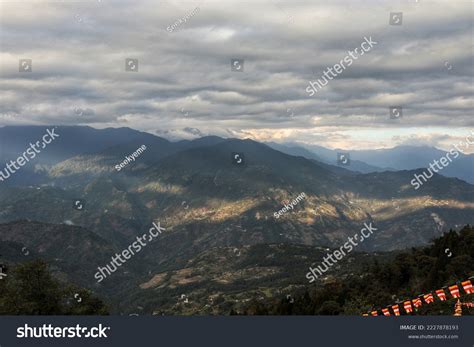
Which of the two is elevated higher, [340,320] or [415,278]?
[340,320]

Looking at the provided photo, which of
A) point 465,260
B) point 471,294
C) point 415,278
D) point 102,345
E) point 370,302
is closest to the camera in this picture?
point 102,345

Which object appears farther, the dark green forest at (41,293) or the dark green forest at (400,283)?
the dark green forest at (400,283)

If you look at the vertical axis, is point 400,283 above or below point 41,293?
below

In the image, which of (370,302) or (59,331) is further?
(370,302)

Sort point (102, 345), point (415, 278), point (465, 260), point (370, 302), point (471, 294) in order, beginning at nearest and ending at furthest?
1. point (102, 345)
2. point (471, 294)
3. point (370, 302)
4. point (465, 260)
5. point (415, 278)

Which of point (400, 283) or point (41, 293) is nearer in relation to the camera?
point (41, 293)

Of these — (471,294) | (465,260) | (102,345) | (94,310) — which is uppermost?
(102,345)

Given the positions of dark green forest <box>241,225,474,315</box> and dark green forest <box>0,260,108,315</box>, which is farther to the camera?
dark green forest <box>241,225,474,315</box>

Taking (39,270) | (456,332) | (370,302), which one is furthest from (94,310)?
(456,332)

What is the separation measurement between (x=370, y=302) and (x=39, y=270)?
8022 centimetres

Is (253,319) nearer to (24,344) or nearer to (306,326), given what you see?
(306,326)

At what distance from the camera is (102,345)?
52281 millimetres

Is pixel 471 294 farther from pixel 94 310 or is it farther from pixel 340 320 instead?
pixel 94 310

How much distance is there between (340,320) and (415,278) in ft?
324
